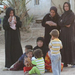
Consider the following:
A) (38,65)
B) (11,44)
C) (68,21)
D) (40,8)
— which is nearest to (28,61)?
(38,65)

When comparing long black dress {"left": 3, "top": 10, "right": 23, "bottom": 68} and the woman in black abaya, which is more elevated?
the woman in black abaya

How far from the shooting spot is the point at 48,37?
7.00 m

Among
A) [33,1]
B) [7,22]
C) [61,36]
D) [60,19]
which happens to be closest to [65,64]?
[61,36]

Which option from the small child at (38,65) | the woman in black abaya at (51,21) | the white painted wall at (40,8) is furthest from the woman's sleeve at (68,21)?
the white painted wall at (40,8)

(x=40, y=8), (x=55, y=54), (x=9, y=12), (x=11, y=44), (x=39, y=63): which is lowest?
(x=39, y=63)

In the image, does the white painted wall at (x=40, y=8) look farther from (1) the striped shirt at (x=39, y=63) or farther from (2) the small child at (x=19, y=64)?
(1) the striped shirt at (x=39, y=63)

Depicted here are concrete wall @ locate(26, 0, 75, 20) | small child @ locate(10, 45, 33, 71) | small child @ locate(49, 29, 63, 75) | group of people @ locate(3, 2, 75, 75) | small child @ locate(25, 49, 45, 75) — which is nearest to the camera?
small child @ locate(49, 29, 63, 75)

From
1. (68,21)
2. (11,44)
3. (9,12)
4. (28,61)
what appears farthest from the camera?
(11,44)

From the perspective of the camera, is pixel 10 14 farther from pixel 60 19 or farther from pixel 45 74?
pixel 45 74

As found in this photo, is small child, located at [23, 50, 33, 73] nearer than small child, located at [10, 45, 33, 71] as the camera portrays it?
Yes

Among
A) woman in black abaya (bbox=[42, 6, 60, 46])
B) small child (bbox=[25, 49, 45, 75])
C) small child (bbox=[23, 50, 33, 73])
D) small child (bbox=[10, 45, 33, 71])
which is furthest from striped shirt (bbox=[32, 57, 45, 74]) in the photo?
woman in black abaya (bbox=[42, 6, 60, 46])

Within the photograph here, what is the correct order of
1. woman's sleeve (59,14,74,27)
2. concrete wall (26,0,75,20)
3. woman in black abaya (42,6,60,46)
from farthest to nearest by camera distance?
concrete wall (26,0,75,20)
woman in black abaya (42,6,60,46)
woman's sleeve (59,14,74,27)

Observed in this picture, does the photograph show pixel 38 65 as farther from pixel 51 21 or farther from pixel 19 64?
pixel 51 21

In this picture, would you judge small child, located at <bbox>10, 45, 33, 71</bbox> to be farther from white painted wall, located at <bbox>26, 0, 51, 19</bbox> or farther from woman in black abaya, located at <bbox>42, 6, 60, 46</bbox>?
white painted wall, located at <bbox>26, 0, 51, 19</bbox>
